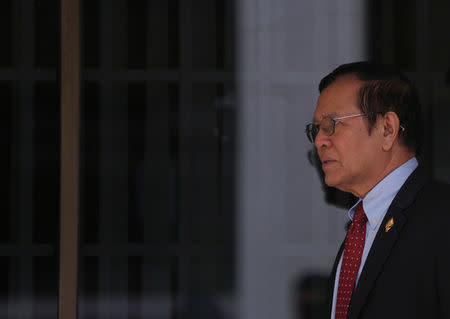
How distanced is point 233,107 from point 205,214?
57 centimetres

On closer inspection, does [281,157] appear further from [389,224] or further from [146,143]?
[389,224]

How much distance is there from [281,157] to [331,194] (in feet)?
1.06

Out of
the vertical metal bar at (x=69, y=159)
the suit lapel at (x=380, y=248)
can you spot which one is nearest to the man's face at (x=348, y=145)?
the suit lapel at (x=380, y=248)

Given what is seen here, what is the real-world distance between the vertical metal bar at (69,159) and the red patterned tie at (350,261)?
176 centimetres

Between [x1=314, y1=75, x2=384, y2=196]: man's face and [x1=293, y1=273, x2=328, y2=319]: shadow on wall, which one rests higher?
[x1=314, y1=75, x2=384, y2=196]: man's face

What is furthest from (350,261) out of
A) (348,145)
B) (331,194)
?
(331,194)

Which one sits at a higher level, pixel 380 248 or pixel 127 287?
pixel 380 248

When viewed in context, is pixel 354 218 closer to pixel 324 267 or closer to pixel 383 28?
pixel 324 267

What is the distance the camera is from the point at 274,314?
11.0 ft

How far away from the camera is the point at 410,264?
5.42 ft

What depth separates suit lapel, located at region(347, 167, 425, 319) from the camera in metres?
1.70

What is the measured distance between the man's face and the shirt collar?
0.03 meters
